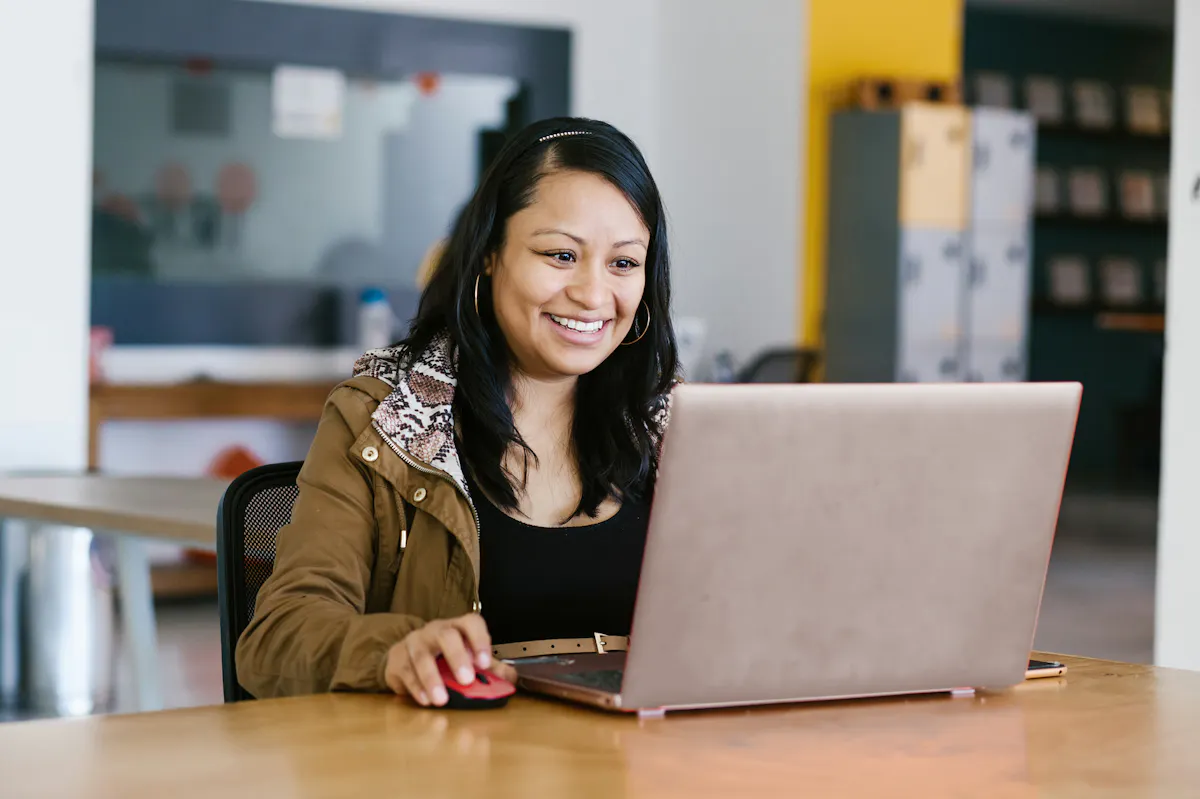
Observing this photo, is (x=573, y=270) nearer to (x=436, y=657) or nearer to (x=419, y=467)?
(x=419, y=467)

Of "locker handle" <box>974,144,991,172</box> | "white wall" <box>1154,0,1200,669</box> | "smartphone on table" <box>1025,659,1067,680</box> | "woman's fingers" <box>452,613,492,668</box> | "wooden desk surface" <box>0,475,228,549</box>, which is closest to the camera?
"woman's fingers" <box>452,613,492,668</box>

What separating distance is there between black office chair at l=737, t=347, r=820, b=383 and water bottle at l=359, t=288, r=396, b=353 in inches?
54.3

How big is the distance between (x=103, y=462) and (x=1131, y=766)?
5.22m

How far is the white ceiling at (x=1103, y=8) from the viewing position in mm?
10477

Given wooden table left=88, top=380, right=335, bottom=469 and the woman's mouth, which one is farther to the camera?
wooden table left=88, top=380, right=335, bottom=469

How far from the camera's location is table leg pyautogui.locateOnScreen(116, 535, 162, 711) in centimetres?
341

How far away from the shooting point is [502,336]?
174cm

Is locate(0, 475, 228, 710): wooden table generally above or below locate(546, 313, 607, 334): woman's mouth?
below

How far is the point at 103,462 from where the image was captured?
5844 mm

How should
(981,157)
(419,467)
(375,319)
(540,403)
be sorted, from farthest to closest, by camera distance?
(981,157), (375,319), (540,403), (419,467)

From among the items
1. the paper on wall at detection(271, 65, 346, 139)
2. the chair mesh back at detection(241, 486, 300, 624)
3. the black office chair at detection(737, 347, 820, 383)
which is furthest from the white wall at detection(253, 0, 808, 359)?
the chair mesh back at detection(241, 486, 300, 624)

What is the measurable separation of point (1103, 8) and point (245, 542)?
33.2 feet

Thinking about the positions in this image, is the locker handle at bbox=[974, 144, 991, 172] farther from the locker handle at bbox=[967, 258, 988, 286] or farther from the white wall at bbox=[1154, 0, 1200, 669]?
the white wall at bbox=[1154, 0, 1200, 669]

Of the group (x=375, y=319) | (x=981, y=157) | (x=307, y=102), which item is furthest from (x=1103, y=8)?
(x=375, y=319)
